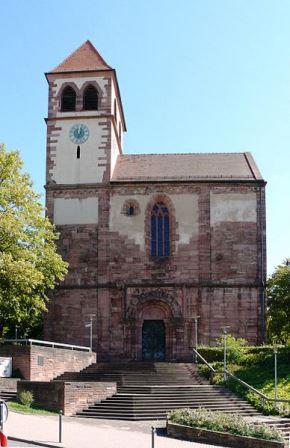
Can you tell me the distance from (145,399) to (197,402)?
2141 mm

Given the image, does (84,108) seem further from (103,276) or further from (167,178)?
(103,276)

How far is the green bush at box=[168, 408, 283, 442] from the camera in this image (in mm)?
19875

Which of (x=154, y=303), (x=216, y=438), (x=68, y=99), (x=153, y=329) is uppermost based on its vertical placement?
(x=68, y=99)

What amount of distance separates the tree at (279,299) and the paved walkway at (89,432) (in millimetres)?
21583

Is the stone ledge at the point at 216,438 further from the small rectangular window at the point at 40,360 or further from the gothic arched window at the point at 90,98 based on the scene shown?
the gothic arched window at the point at 90,98

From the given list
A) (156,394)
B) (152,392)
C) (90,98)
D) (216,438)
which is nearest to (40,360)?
(152,392)

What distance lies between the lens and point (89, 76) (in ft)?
147

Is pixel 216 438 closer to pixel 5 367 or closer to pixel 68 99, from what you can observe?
pixel 5 367

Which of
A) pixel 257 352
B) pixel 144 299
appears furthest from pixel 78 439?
pixel 144 299

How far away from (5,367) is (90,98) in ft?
68.7

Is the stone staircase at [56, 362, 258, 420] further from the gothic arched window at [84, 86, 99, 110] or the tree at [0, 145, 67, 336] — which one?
the gothic arched window at [84, 86, 99, 110]

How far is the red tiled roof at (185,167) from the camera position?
42.8 meters

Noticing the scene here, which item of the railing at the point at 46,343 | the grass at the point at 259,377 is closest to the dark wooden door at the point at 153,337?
the railing at the point at 46,343

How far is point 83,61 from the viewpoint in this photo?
45.8 m
